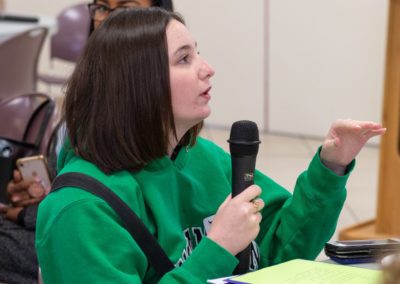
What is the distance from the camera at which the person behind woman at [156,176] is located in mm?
1655

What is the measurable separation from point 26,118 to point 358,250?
5.30ft

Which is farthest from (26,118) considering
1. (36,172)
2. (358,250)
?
(358,250)

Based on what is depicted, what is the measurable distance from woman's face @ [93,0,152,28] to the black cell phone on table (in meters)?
1.49

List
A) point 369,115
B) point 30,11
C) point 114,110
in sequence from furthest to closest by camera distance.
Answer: point 30,11 < point 369,115 < point 114,110

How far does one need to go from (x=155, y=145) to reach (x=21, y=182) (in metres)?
1.10

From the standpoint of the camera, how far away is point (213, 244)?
1665 mm

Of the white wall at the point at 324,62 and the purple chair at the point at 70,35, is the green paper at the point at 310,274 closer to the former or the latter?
the white wall at the point at 324,62

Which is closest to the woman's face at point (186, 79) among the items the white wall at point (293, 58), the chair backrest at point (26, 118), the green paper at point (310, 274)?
the green paper at point (310, 274)

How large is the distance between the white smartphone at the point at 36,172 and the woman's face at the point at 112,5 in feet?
1.84

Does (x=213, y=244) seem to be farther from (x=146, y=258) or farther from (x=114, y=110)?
(x=114, y=110)

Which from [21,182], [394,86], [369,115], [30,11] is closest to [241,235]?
[21,182]

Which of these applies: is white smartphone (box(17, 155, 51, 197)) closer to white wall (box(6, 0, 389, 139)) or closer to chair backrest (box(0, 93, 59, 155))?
chair backrest (box(0, 93, 59, 155))

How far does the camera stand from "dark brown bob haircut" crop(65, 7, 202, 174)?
1.78 m

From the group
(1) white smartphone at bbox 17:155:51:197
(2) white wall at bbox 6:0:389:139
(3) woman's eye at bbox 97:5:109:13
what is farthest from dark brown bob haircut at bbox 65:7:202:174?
(2) white wall at bbox 6:0:389:139
